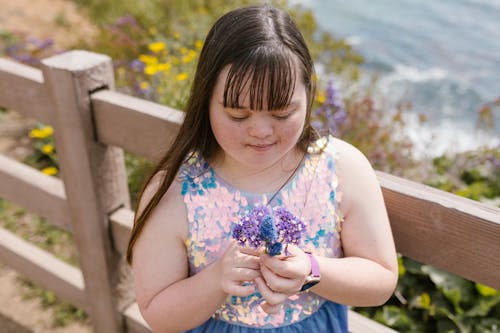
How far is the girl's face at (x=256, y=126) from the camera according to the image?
1.11 meters

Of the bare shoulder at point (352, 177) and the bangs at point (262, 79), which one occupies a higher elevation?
the bangs at point (262, 79)

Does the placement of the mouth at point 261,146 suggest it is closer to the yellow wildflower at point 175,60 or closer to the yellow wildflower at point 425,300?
the yellow wildflower at point 425,300

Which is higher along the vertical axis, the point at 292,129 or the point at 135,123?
the point at 292,129

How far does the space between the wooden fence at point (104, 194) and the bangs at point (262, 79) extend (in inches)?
16.4

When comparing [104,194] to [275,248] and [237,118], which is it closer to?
[237,118]

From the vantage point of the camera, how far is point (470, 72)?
17.8ft

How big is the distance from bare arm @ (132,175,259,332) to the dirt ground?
1.64m

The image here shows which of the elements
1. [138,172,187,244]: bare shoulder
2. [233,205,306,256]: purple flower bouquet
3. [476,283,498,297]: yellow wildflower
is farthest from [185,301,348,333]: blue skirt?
[476,283,498,297]: yellow wildflower

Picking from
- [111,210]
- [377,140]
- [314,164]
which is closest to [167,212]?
[314,164]

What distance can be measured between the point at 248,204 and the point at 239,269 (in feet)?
0.85

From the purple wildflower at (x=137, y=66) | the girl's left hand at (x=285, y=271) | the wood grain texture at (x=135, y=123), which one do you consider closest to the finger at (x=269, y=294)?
the girl's left hand at (x=285, y=271)

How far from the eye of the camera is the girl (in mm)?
1128

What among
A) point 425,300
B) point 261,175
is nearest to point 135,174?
point 425,300

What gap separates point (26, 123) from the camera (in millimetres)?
4293
